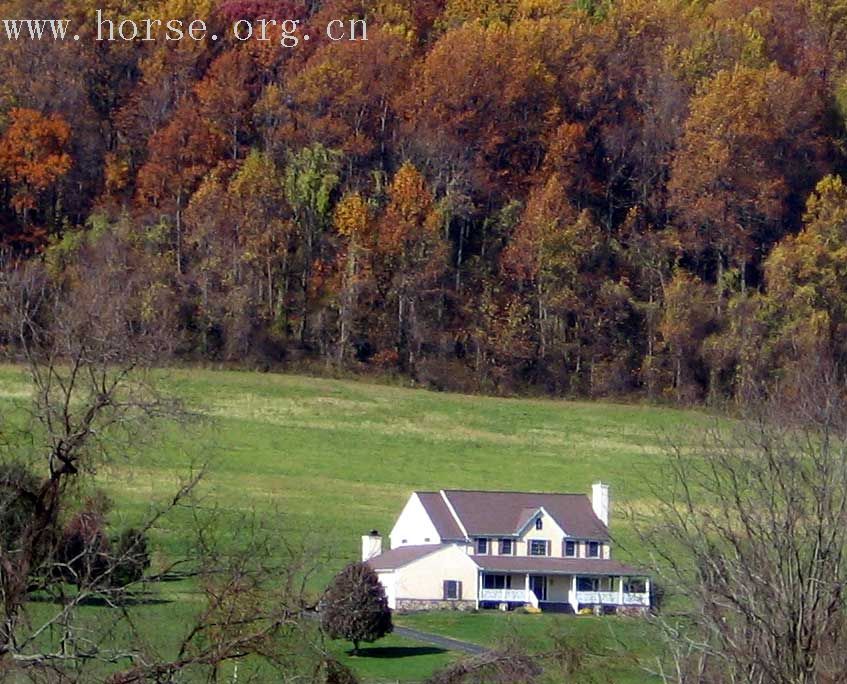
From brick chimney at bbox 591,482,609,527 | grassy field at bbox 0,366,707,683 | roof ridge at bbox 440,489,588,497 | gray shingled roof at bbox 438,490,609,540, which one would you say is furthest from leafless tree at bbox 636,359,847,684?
brick chimney at bbox 591,482,609,527

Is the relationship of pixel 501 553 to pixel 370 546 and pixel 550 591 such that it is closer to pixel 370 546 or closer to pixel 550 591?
pixel 550 591

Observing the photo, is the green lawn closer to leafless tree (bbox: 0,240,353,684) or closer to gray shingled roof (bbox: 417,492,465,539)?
gray shingled roof (bbox: 417,492,465,539)

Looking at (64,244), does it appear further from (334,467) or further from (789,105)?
(789,105)

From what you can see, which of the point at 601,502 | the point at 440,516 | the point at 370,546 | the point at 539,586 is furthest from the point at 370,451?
the point at 370,546

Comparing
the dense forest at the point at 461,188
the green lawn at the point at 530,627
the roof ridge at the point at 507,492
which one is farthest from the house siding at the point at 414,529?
the dense forest at the point at 461,188

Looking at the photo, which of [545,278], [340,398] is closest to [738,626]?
[340,398]

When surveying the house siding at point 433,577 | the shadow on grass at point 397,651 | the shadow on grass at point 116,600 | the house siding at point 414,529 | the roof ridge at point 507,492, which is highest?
the shadow on grass at point 116,600

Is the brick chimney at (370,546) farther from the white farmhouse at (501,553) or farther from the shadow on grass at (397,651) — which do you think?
the shadow on grass at (397,651)

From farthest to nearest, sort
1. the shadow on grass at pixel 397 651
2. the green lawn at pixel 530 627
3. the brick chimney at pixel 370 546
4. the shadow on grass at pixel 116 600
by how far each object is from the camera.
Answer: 1. the brick chimney at pixel 370 546
2. the shadow on grass at pixel 397 651
3. the green lawn at pixel 530 627
4. the shadow on grass at pixel 116 600
